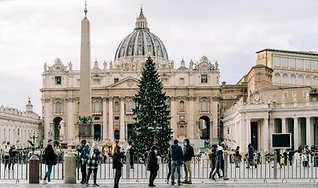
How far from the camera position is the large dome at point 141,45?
13812 cm

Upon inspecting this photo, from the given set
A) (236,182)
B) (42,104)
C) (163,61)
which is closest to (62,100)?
(42,104)

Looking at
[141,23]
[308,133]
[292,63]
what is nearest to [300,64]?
[292,63]

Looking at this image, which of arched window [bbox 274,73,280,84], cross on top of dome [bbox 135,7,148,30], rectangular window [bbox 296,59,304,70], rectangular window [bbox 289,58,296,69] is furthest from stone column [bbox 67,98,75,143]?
rectangular window [bbox 296,59,304,70]

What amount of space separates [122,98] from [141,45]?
29.6m

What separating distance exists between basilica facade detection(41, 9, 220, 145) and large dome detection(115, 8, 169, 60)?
23599 mm

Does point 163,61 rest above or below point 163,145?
above

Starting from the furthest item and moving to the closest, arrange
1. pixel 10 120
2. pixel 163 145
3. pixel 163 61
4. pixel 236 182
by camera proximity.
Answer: pixel 163 61 < pixel 10 120 < pixel 163 145 < pixel 236 182

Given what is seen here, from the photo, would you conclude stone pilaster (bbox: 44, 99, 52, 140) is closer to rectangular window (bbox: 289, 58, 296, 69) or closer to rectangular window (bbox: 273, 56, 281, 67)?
rectangular window (bbox: 273, 56, 281, 67)

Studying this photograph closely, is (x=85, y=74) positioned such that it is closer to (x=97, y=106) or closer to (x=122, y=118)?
(x=122, y=118)

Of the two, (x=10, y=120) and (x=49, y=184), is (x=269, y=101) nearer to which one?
(x=10, y=120)

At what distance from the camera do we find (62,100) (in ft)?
374

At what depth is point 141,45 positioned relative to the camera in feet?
456

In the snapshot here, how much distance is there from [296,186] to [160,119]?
114 ft

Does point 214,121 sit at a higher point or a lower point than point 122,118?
lower
